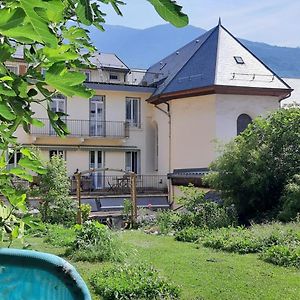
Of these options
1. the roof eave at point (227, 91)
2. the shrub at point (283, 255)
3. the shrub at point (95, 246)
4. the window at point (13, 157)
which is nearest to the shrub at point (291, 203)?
the shrub at point (283, 255)

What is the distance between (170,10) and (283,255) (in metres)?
8.32

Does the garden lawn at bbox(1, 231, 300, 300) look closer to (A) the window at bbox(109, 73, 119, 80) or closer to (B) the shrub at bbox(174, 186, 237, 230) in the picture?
(B) the shrub at bbox(174, 186, 237, 230)

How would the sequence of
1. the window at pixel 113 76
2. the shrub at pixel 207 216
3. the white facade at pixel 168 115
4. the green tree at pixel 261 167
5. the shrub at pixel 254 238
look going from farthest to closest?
the window at pixel 113 76 → the white facade at pixel 168 115 → the green tree at pixel 261 167 → the shrub at pixel 207 216 → the shrub at pixel 254 238

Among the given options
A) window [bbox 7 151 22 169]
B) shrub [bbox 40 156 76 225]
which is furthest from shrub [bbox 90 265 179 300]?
shrub [bbox 40 156 76 225]

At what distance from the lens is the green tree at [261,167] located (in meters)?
13.9

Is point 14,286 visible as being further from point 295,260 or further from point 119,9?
point 295,260

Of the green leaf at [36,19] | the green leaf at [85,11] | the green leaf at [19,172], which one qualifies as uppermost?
the green leaf at [85,11]

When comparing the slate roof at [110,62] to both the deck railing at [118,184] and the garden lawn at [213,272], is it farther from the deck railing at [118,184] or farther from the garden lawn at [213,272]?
the garden lawn at [213,272]

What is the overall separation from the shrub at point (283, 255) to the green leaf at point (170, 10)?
311 inches

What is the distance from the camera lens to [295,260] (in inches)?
327

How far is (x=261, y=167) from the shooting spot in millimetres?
13906

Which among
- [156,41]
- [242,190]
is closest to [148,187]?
[242,190]

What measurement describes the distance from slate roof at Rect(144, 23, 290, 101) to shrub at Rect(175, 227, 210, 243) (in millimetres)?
10555

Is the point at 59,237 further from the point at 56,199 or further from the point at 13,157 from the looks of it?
the point at 13,157
